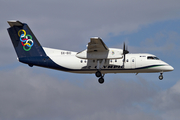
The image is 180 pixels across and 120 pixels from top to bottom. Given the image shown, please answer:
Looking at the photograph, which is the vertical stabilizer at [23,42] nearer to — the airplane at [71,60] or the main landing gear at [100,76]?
the airplane at [71,60]

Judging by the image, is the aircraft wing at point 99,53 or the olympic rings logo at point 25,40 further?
the olympic rings logo at point 25,40

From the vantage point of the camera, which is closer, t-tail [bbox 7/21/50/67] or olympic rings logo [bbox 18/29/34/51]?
t-tail [bbox 7/21/50/67]

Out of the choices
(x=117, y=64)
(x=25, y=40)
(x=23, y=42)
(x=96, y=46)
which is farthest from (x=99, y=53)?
(x=23, y=42)

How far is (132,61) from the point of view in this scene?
1155 inches

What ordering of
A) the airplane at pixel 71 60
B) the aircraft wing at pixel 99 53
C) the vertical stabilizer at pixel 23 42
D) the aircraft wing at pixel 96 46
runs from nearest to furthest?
the aircraft wing at pixel 96 46
the aircraft wing at pixel 99 53
the airplane at pixel 71 60
the vertical stabilizer at pixel 23 42

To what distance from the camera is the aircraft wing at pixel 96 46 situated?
86.8 feet

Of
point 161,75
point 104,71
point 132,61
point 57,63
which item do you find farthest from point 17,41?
point 161,75

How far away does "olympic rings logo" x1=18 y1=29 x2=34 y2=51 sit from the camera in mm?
29953

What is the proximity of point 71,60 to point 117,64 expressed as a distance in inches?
173

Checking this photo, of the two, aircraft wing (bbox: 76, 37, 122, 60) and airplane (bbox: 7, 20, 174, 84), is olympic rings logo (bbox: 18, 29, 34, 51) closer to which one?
airplane (bbox: 7, 20, 174, 84)

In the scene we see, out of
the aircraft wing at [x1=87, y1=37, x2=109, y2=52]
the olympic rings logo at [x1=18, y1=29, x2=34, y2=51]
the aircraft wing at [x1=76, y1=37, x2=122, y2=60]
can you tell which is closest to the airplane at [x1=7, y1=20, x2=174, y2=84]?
the olympic rings logo at [x1=18, y1=29, x2=34, y2=51]

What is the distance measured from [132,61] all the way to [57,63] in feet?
23.4

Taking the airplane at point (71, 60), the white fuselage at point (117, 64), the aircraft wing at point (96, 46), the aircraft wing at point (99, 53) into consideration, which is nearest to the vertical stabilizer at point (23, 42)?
the airplane at point (71, 60)

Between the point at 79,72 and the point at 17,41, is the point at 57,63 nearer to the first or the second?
the point at 79,72
